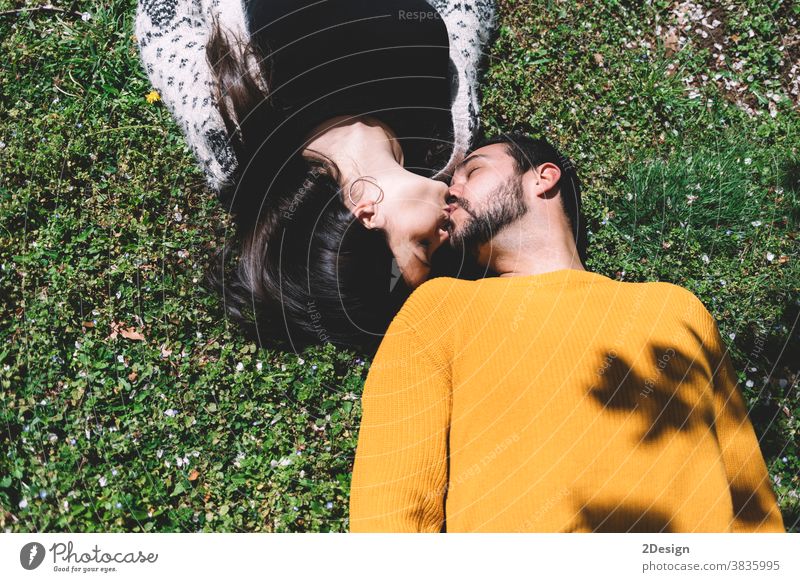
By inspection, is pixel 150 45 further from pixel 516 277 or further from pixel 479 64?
pixel 516 277

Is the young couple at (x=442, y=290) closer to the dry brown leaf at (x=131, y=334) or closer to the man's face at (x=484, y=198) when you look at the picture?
the man's face at (x=484, y=198)

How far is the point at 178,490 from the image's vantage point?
10.4 ft

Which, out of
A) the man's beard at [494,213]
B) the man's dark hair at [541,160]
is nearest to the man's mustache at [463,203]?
the man's beard at [494,213]

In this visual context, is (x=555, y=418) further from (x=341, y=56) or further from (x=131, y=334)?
(x=131, y=334)

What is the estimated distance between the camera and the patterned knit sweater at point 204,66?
11.2 feet

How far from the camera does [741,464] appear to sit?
8.77ft

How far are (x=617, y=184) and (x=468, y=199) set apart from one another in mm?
1103

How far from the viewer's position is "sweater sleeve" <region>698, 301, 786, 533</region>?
2.67 m
